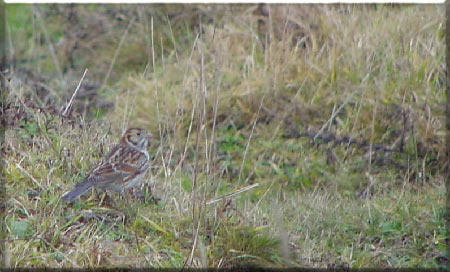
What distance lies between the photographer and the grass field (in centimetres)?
436

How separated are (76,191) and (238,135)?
2593 millimetres

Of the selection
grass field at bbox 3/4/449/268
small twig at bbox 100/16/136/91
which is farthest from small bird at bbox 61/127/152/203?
small twig at bbox 100/16/136/91

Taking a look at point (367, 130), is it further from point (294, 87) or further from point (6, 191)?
point (6, 191)

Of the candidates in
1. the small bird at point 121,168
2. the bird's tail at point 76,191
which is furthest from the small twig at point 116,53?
the bird's tail at point 76,191

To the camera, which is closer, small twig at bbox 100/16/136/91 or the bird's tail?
the bird's tail

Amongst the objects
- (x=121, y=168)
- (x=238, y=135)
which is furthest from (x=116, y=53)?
(x=121, y=168)

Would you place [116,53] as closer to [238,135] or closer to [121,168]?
[238,135]

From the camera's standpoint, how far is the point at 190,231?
14.5 ft

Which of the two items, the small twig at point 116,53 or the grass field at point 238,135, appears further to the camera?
the small twig at point 116,53

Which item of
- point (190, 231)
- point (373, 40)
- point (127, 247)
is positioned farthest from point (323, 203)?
point (373, 40)

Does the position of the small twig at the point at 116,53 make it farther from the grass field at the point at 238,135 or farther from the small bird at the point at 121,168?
the small bird at the point at 121,168

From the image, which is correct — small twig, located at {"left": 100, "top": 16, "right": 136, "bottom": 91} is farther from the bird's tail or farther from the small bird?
the bird's tail

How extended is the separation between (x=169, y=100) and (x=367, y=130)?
1.79 meters

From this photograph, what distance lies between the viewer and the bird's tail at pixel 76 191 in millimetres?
4391
